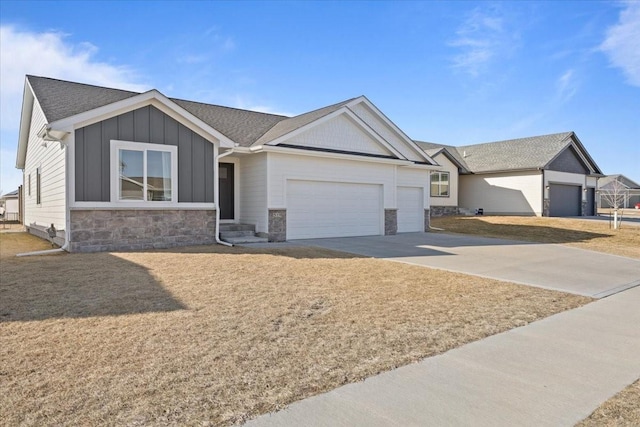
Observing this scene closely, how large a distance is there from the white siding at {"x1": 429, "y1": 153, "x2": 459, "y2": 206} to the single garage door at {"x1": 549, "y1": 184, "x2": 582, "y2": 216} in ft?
19.5

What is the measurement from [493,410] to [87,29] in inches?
594

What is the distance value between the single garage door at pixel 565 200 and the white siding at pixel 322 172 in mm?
15576

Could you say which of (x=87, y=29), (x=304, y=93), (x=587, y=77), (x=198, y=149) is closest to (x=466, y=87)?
(x=587, y=77)

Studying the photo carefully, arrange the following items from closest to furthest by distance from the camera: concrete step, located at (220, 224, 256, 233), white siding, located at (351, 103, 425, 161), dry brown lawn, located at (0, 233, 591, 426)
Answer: dry brown lawn, located at (0, 233, 591, 426) → concrete step, located at (220, 224, 256, 233) → white siding, located at (351, 103, 425, 161)

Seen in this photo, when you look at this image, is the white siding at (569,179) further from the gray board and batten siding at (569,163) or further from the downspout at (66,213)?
the downspout at (66,213)

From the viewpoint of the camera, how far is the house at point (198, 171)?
10.7m

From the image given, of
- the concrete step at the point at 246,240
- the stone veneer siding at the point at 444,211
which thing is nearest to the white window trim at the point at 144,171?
the concrete step at the point at 246,240

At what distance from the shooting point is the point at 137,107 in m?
11.1

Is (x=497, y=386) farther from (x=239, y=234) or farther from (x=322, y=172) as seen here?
(x=322, y=172)

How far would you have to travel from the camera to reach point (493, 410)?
3.02 meters

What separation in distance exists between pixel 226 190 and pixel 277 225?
274 cm

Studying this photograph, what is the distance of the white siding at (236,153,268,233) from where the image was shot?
13750 mm

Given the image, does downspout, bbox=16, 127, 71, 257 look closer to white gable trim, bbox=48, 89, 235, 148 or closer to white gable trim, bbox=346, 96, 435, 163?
white gable trim, bbox=48, 89, 235, 148

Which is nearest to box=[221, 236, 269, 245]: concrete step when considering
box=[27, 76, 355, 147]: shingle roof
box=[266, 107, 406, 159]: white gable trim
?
box=[266, 107, 406, 159]: white gable trim
